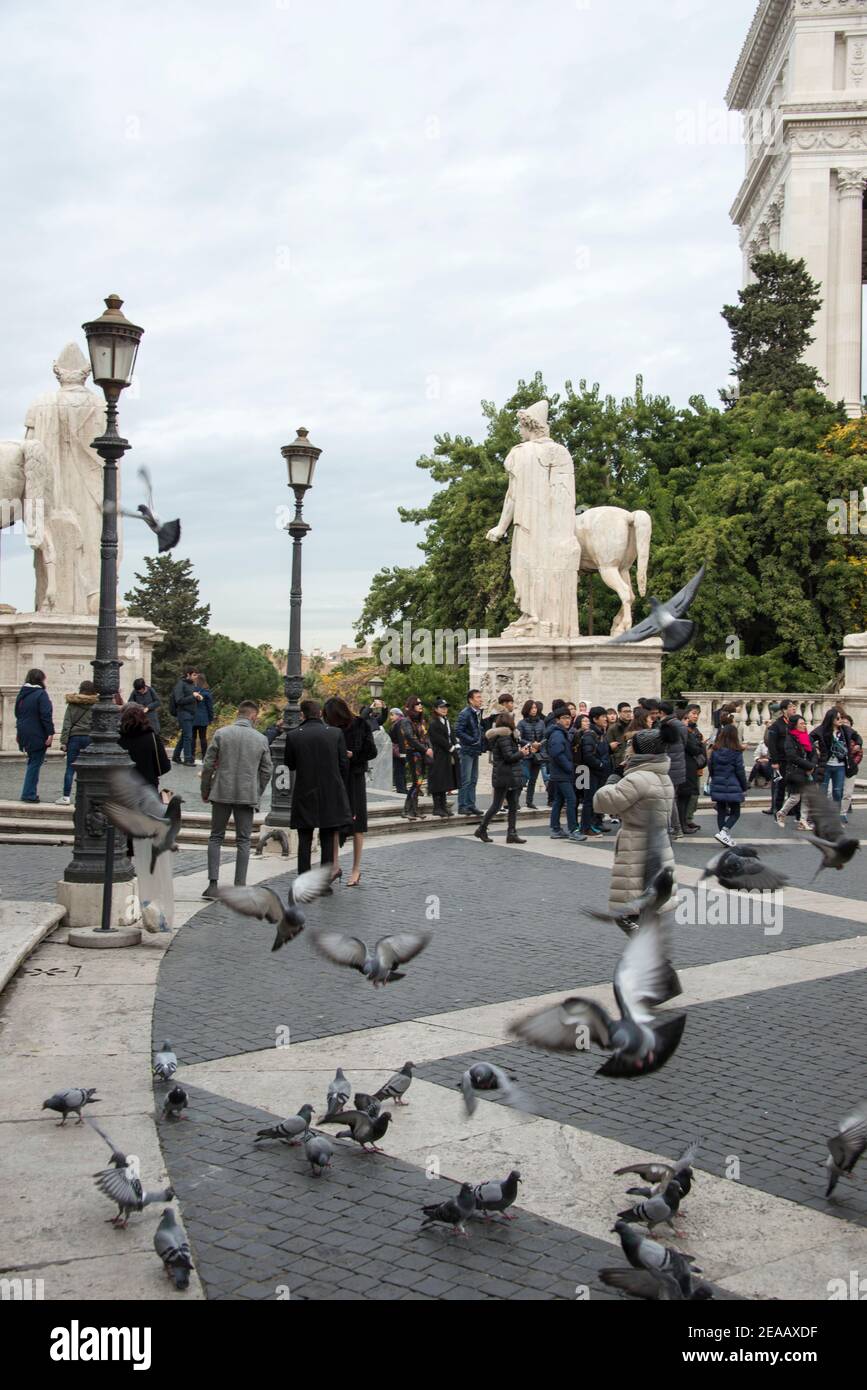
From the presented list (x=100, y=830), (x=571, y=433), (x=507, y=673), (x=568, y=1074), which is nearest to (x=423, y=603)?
(x=571, y=433)

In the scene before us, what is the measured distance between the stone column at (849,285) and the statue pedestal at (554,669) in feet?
113

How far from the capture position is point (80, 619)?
23000 mm

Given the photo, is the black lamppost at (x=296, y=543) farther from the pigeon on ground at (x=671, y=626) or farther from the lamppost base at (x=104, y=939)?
the pigeon on ground at (x=671, y=626)

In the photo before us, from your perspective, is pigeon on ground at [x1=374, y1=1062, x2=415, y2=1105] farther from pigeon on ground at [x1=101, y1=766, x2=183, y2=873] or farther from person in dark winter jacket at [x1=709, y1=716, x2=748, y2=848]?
person in dark winter jacket at [x1=709, y1=716, x2=748, y2=848]

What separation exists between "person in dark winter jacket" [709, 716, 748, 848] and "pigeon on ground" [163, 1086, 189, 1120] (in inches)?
414

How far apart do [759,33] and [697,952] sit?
207 ft

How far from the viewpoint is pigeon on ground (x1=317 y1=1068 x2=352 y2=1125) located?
5.36 m

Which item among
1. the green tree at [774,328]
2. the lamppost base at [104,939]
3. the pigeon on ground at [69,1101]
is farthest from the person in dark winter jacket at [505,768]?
the green tree at [774,328]

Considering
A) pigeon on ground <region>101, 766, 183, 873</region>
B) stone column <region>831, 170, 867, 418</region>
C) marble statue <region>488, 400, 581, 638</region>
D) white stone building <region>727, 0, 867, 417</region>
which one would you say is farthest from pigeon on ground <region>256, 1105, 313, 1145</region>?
white stone building <region>727, 0, 867, 417</region>

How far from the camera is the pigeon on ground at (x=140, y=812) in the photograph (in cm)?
667

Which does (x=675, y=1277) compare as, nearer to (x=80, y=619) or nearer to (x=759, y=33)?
(x=80, y=619)

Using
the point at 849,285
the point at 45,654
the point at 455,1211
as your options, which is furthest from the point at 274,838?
the point at 849,285

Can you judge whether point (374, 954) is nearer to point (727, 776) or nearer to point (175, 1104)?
point (175, 1104)
